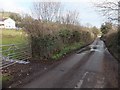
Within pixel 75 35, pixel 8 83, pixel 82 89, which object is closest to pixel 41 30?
pixel 8 83

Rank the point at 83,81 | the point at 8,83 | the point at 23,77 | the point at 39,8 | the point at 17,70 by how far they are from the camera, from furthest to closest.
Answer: the point at 39,8 → the point at 17,70 → the point at 23,77 → the point at 83,81 → the point at 8,83

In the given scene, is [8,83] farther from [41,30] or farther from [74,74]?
[41,30]

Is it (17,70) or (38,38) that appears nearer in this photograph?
(17,70)

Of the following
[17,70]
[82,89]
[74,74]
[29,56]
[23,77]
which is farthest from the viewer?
[29,56]

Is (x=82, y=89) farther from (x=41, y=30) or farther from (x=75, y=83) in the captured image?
(x=41, y=30)

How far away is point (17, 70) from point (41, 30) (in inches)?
247

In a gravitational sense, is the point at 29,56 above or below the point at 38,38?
below

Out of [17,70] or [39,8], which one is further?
[39,8]

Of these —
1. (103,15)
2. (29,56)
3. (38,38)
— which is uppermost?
(103,15)

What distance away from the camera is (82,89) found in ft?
27.3

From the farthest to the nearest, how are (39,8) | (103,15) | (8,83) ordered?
(39,8), (103,15), (8,83)

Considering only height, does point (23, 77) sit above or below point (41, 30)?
below

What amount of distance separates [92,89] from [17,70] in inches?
209

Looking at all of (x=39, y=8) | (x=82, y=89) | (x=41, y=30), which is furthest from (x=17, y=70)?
(x=39, y=8)
